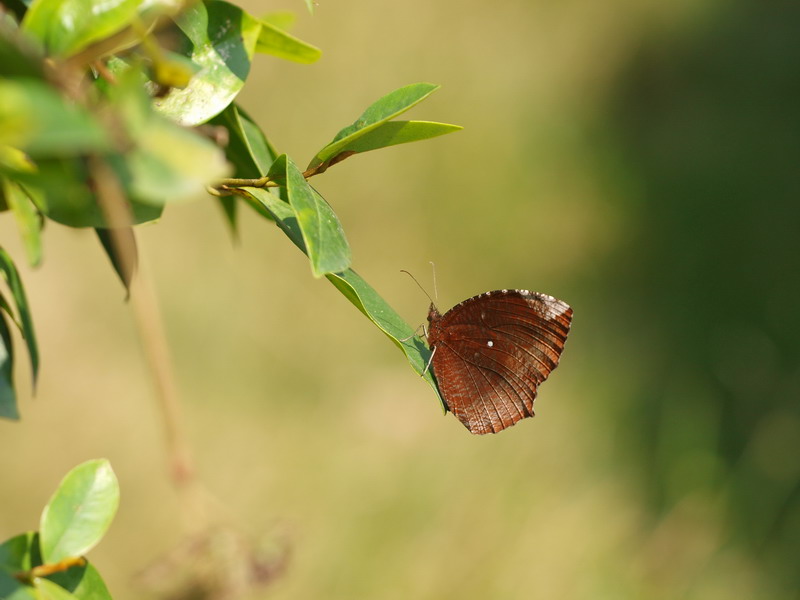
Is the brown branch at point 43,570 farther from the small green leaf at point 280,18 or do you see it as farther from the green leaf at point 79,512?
the small green leaf at point 280,18

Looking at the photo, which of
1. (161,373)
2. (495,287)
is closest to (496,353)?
(161,373)

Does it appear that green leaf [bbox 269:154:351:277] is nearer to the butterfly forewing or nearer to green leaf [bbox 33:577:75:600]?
green leaf [bbox 33:577:75:600]

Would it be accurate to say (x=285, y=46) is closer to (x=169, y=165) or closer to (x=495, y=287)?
(x=169, y=165)

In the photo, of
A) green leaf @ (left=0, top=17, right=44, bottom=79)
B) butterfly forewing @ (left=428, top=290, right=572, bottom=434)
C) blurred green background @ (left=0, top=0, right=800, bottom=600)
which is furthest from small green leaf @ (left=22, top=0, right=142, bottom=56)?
blurred green background @ (left=0, top=0, right=800, bottom=600)

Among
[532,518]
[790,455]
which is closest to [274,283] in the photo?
[532,518]

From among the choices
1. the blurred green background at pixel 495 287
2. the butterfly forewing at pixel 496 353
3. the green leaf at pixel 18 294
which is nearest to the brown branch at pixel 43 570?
the green leaf at pixel 18 294
